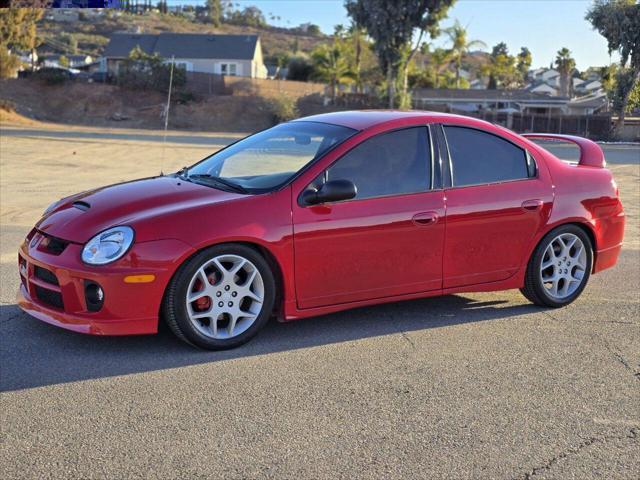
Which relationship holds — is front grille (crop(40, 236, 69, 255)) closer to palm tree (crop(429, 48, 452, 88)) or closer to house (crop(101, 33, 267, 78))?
house (crop(101, 33, 267, 78))

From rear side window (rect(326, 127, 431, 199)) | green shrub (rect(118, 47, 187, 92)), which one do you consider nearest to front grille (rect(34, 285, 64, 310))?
rear side window (rect(326, 127, 431, 199))

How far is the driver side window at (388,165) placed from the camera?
17.5 feet

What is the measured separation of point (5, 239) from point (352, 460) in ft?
21.7

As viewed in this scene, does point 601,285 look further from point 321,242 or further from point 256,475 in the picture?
point 256,475

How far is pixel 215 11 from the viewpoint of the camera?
14625cm

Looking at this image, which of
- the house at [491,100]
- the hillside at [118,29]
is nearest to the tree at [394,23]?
the house at [491,100]

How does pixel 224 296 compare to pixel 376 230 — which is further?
pixel 376 230

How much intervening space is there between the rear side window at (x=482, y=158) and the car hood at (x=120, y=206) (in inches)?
70.6

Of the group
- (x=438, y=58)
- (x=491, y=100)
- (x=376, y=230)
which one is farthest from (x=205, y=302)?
(x=438, y=58)

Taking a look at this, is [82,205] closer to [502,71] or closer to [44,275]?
[44,275]

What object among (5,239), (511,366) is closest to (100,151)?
(5,239)

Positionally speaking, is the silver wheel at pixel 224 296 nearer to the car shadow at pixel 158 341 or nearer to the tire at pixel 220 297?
the tire at pixel 220 297

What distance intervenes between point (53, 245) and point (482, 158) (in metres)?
3.27

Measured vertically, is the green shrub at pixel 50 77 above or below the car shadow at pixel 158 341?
above
